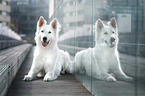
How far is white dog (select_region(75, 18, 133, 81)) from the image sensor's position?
8.48 feet

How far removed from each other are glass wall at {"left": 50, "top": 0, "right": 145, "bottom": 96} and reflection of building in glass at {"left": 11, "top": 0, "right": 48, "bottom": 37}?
219 feet

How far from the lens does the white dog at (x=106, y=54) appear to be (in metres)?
2.58

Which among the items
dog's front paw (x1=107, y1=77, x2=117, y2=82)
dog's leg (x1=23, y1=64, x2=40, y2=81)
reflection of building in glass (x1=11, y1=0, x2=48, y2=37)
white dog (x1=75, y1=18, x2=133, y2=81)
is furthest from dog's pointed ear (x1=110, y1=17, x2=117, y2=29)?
reflection of building in glass (x1=11, y1=0, x2=48, y2=37)

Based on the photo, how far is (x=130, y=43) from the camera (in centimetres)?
202

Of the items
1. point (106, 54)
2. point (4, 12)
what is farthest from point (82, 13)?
point (4, 12)

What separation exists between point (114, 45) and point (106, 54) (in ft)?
1.69

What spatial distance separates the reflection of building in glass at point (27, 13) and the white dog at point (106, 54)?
221 ft

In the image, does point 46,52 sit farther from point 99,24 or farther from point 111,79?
point 111,79

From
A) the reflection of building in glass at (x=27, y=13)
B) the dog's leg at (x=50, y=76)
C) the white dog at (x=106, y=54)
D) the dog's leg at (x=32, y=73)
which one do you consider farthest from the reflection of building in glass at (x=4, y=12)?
the white dog at (x=106, y=54)

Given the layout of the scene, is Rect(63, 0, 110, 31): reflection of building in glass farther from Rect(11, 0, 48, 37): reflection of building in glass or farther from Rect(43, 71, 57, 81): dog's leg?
Rect(11, 0, 48, 37): reflection of building in glass

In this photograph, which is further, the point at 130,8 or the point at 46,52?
the point at 46,52

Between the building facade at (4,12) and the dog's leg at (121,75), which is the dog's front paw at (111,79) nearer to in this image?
the dog's leg at (121,75)

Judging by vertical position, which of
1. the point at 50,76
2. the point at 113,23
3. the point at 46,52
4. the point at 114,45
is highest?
the point at 113,23

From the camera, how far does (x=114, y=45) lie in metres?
2.68
